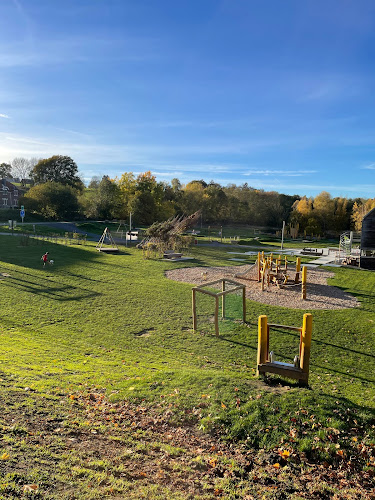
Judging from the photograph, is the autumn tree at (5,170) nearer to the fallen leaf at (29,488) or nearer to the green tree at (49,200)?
the green tree at (49,200)

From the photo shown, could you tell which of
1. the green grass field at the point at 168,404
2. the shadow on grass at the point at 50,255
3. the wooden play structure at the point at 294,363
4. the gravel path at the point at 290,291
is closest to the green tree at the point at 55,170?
the shadow on grass at the point at 50,255

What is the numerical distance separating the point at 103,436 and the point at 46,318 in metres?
7.34

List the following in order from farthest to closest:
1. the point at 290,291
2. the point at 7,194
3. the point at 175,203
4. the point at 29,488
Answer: the point at 7,194
the point at 175,203
the point at 290,291
the point at 29,488

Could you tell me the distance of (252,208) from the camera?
238 ft

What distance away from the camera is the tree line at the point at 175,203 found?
179 feet

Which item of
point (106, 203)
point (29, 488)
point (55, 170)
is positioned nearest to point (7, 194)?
point (55, 170)

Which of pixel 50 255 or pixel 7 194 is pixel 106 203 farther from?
pixel 50 255

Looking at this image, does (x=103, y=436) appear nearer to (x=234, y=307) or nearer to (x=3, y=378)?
(x=3, y=378)

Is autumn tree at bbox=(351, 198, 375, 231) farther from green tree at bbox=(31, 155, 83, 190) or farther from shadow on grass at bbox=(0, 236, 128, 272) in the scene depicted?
green tree at bbox=(31, 155, 83, 190)

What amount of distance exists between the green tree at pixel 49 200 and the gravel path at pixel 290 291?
1559 inches

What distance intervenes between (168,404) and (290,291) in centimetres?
1169

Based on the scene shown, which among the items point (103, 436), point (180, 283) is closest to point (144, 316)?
point (180, 283)

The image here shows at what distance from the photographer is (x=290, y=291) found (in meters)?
16.5

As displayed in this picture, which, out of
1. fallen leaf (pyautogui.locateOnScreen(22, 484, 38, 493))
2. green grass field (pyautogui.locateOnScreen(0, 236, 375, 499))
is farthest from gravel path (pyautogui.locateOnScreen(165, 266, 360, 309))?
fallen leaf (pyautogui.locateOnScreen(22, 484, 38, 493))
